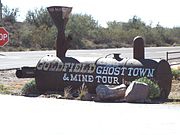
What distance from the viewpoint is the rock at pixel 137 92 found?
1528cm

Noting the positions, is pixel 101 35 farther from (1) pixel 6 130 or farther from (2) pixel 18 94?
(1) pixel 6 130

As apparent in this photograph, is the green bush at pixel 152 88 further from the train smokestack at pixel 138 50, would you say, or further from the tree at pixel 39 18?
the tree at pixel 39 18

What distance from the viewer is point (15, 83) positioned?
2183 centimetres

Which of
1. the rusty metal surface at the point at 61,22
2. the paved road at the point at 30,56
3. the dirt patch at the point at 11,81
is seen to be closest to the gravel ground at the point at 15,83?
the dirt patch at the point at 11,81

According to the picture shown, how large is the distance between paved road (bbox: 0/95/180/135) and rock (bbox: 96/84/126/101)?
22.7 inches

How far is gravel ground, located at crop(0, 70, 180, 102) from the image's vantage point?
18547 mm

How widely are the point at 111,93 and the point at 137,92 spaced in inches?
29.4

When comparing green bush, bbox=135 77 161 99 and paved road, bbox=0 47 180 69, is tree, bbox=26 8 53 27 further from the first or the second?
green bush, bbox=135 77 161 99

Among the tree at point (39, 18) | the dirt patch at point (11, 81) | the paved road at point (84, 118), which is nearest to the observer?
the paved road at point (84, 118)

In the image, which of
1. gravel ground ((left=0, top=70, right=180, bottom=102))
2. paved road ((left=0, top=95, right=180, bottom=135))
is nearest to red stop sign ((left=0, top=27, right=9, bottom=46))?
gravel ground ((left=0, top=70, right=180, bottom=102))

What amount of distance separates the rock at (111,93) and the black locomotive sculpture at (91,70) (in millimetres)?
1135

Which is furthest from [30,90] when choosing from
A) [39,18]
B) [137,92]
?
[39,18]

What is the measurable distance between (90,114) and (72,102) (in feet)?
8.07

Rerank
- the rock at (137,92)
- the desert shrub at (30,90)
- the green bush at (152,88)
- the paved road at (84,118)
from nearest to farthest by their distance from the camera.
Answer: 1. the paved road at (84,118)
2. the rock at (137,92)
3. the green bush at (152,88)
4. the desert shrub at (30,90)
